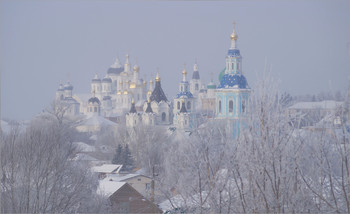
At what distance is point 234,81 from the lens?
29500mm

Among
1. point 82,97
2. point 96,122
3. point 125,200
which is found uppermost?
point 82,97

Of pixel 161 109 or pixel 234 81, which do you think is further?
pixel 161 109

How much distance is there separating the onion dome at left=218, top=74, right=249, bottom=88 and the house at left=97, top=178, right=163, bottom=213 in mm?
15687

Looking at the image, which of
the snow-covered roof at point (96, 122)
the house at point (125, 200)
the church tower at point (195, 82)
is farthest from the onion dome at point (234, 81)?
the church tower at point (195, 82)

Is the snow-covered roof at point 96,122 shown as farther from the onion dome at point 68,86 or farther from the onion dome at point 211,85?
the onion dome at point 68,86

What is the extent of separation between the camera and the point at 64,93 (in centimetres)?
6419

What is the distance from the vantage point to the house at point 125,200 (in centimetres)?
1373

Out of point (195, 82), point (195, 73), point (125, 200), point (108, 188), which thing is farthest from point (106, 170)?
point (195, 73)

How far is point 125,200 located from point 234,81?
16.2 metres

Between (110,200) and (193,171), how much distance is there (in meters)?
6.91

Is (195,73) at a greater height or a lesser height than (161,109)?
greater

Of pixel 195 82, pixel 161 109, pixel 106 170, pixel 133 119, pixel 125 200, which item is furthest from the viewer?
pixel 195 82

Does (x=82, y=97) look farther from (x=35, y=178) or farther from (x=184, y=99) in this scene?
(x=35, y=178)

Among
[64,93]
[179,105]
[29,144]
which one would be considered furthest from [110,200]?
[64,93]
